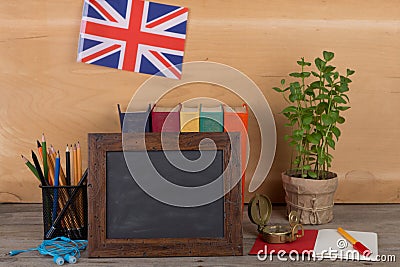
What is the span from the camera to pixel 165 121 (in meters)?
1.38

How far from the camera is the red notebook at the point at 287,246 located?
1157mm

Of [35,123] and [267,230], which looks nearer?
[267,230]

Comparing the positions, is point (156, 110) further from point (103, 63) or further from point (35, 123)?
point (35, 123)

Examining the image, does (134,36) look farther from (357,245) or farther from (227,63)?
(357,245)

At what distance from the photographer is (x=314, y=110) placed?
1.39 metres

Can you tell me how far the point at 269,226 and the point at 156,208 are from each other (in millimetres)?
253

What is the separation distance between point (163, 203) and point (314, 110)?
0.43m

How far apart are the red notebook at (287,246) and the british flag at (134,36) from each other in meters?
0.51

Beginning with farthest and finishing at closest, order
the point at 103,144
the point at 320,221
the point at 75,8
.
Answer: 1. the point at 75,8
2. the point at 320,221
3. the point at 103,144

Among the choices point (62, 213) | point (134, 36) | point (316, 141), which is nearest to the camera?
point (62, 213)

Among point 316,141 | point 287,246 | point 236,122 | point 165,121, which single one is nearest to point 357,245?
point 287,246

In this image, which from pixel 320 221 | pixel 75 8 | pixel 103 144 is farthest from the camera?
pixel 75 8

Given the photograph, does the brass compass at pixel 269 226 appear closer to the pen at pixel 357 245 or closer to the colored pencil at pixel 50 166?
the pen at pixel 357 245

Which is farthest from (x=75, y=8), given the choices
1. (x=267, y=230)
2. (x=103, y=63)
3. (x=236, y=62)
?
(x=267, y=230)
